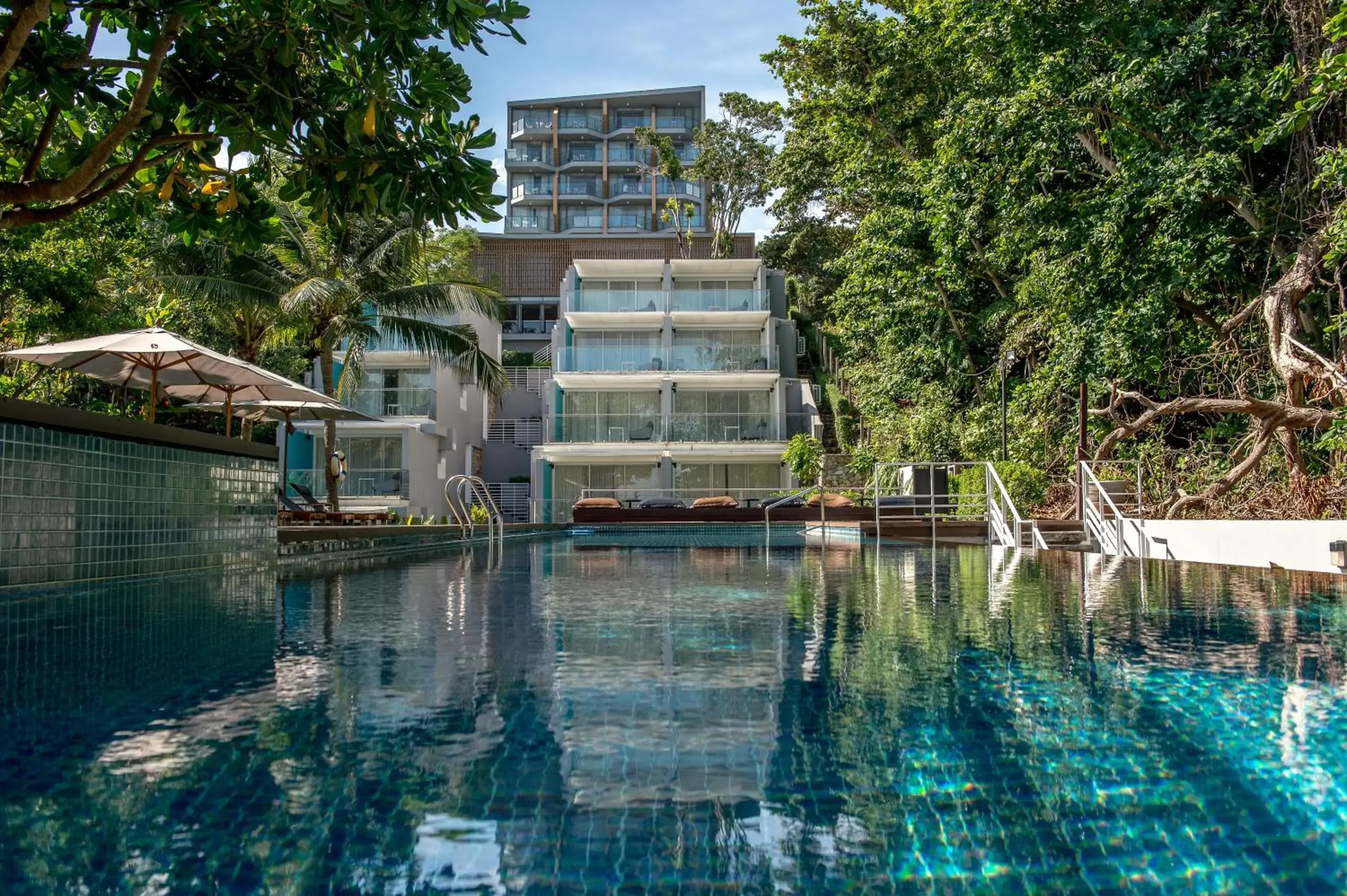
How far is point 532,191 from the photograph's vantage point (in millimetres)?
67125

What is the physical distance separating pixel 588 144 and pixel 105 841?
70.2m

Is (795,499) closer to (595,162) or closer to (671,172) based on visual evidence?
(671,172)

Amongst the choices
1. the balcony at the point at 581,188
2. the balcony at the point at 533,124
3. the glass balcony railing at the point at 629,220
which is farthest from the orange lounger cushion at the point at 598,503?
the balcony at the point at 533,124

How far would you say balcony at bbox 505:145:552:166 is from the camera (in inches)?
2655

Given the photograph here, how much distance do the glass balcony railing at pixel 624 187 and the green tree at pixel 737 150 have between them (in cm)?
2174

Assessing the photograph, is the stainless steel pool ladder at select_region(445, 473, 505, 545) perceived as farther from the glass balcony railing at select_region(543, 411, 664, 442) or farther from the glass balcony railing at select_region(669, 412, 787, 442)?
the glass balcony railing at select_region(669, 412, 787, 442)

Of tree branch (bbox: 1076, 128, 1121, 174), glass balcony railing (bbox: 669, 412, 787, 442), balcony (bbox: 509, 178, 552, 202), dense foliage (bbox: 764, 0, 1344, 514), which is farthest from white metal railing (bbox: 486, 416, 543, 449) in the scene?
balcony (bbox: 509, 178, 552, 202)

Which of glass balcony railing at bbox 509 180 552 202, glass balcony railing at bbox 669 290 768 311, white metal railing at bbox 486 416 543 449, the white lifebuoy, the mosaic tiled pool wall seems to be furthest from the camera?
glass balcony railing at bbox 509 180 552 202

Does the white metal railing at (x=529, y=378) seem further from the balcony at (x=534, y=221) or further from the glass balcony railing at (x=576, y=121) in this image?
the glass balcony railing at (x=576, y=121)

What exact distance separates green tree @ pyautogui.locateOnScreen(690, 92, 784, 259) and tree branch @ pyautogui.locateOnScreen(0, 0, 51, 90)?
40.4 m

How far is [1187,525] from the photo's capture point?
449 inches

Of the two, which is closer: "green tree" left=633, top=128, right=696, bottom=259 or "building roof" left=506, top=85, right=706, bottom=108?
"green tree" left=633, top=128, right=696, bottom=259

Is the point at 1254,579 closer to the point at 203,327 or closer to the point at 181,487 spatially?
the point at 181,487

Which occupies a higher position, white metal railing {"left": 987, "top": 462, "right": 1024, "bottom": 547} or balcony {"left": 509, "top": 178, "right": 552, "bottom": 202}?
balcony {"left": 509, "top": 178, "right": 552, "bottom": 202}
